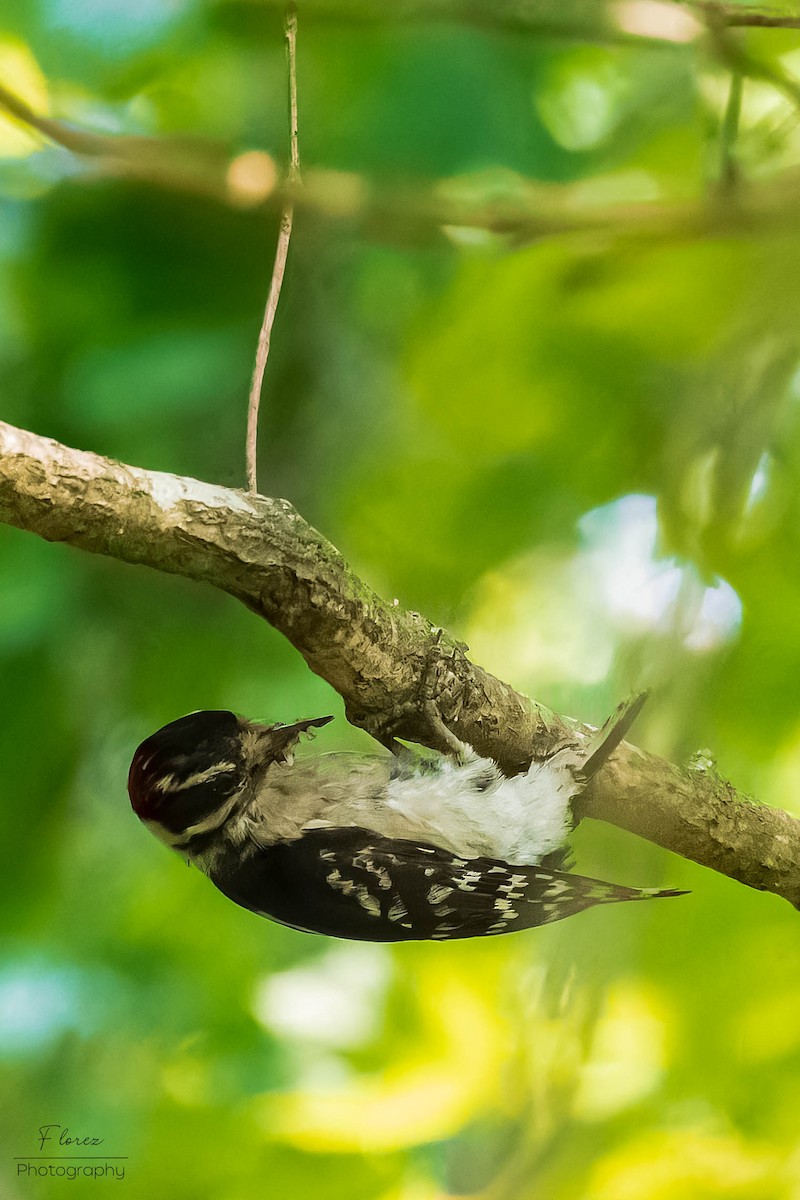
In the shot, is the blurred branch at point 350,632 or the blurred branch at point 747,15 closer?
the blurred branch at point 350,632

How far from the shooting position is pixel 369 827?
66 centimetres

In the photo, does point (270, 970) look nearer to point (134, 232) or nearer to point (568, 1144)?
point (568, 1144)

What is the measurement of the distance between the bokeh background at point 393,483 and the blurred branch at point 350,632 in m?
0.02

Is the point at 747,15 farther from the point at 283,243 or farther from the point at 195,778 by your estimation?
the point at 195,778

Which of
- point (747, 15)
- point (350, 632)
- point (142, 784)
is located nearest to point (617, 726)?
point (350, 632)

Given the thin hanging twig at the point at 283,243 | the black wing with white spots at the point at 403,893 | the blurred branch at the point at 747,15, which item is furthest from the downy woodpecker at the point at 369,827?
the blurred branch at the point at 747,15

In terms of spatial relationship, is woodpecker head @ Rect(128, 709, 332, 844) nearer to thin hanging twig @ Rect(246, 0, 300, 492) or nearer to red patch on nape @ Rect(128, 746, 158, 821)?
red patch on nape @ Rect(128, 746, 158, 821)

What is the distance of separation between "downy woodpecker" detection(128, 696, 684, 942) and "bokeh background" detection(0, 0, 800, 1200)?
17mm

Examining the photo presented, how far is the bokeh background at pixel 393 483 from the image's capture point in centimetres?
58

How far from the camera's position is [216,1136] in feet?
1.97

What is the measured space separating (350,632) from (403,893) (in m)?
0.20

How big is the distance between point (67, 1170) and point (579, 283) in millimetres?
632

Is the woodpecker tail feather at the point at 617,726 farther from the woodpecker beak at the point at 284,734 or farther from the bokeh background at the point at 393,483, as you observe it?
the woodpecker beak at the point at 284,734

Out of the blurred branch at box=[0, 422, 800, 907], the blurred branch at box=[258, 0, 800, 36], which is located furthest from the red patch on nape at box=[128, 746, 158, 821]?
the blurred branch at box=[258, 0, 800, 36]
